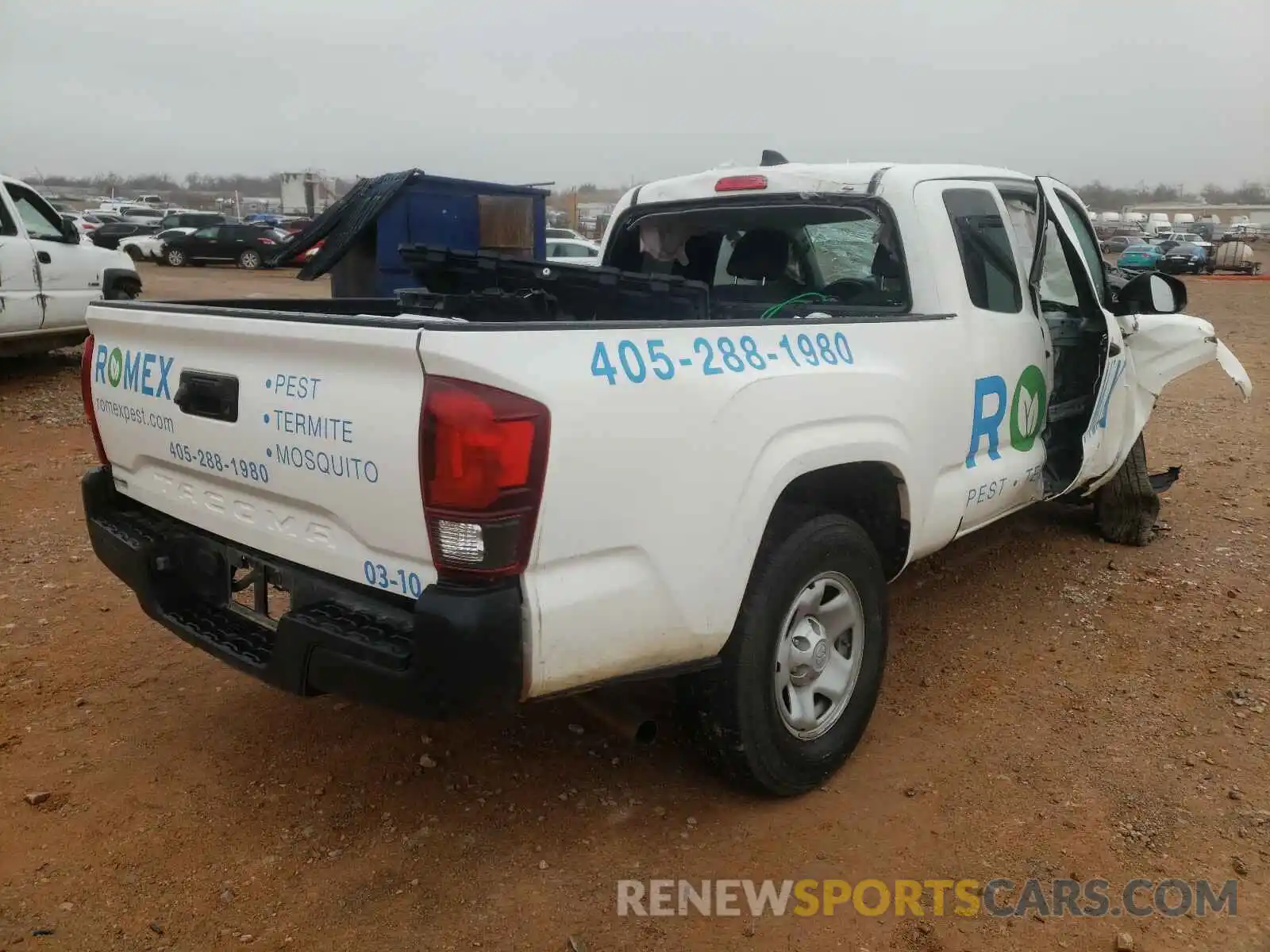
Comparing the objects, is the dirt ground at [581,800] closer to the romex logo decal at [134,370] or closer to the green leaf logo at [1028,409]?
the green leaf logo at [1028,409]

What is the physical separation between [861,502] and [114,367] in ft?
8.27

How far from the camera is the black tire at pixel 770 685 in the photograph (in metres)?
2.69

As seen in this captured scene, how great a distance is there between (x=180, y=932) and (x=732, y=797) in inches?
62.4

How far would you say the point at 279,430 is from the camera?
8.05 ft

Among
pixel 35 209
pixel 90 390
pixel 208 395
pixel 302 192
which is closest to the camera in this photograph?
pixel 208 395

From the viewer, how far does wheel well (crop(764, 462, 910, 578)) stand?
292cm

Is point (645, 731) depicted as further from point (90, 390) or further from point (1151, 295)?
point (1151, 295)

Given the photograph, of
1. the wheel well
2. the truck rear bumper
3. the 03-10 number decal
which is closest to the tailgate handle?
the truck rear bumper

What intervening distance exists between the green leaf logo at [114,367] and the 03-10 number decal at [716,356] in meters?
1.71

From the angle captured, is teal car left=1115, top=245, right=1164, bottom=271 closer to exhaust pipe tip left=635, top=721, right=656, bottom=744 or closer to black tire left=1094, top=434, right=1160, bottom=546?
black tire left=1094, top=434, right=1160, bottom=546

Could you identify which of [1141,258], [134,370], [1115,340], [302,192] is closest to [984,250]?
[1115,340]

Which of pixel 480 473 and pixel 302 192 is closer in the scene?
pixel 480 473

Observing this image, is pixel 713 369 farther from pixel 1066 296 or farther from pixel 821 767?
pixel 1066 296

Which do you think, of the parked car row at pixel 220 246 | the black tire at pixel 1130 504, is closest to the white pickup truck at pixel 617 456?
the black tire at pixel 1130 504
